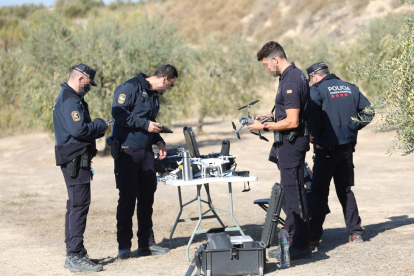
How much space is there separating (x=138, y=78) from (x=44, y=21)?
1421 cm

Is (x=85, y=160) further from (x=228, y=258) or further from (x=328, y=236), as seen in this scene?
(x=328, y=236)

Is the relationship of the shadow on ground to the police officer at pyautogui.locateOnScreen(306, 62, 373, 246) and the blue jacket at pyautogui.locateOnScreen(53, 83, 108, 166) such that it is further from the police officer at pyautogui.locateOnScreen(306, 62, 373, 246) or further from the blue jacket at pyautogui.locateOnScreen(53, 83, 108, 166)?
the blue jacket at pyautogui.locateOnScreen(53, 83, 108, 166)

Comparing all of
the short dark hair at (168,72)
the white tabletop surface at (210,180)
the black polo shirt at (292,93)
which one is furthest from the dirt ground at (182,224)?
the short dark hair at (168,72)

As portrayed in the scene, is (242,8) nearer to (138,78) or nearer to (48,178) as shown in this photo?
(48,178)

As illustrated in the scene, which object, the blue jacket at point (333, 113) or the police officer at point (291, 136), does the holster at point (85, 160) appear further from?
the blue jacket at point (333, 113)

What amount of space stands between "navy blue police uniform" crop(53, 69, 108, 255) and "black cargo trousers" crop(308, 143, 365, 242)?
2.64 metres

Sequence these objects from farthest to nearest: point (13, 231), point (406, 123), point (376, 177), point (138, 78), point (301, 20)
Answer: point (301, 20) < point (376, 177) < point (13, 231) < point (138, 78) < point (406, 123)

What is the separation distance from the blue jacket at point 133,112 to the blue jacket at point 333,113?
1989mm

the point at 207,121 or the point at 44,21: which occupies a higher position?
the point at 44,21

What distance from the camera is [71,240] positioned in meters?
5.43

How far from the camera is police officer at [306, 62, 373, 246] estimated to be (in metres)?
6.01

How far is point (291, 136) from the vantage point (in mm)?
5254

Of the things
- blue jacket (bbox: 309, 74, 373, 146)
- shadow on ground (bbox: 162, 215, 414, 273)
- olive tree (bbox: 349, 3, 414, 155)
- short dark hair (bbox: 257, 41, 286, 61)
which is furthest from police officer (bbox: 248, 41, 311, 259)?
olive tree (bbox: 349, 3, 414, 155)

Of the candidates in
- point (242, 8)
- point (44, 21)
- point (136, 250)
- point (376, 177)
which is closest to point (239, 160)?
point (376, 177)
